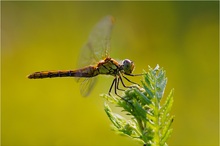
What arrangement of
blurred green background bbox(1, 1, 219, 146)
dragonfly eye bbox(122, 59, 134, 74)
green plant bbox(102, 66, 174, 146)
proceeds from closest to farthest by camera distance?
green plant bbox(102, 66, 174, 146), dragonfly eye bbox(122, 59, 134, 74), blurred green background bbox(1, 1, 219, 146)

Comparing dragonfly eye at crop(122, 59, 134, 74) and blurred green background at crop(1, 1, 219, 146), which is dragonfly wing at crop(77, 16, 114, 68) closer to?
dragonfly eye at crop(122, 59, 134, 74)

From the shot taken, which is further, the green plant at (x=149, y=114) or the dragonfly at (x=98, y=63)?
the dragonfly at (x=98, y=63)

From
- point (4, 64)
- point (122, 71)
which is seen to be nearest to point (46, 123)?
point (4, 64)

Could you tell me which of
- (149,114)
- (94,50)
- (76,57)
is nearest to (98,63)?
(94,50)

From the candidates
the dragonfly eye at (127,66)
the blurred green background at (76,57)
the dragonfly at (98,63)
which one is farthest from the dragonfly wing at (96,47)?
the blurred green background at (76,57)

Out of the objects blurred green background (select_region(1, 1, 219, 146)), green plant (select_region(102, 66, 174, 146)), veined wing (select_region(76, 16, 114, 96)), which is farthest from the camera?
blurred green background (select_region(1, 1, 219, 146))

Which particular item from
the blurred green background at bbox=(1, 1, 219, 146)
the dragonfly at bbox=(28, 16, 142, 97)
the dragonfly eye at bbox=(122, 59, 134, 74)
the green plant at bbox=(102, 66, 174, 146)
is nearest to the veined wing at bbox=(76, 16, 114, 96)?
the dragonfly at bbox=(28, 16, 142, 97)

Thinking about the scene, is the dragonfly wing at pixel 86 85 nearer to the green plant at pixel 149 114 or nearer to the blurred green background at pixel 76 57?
the blurred green background at pixel 76 57
